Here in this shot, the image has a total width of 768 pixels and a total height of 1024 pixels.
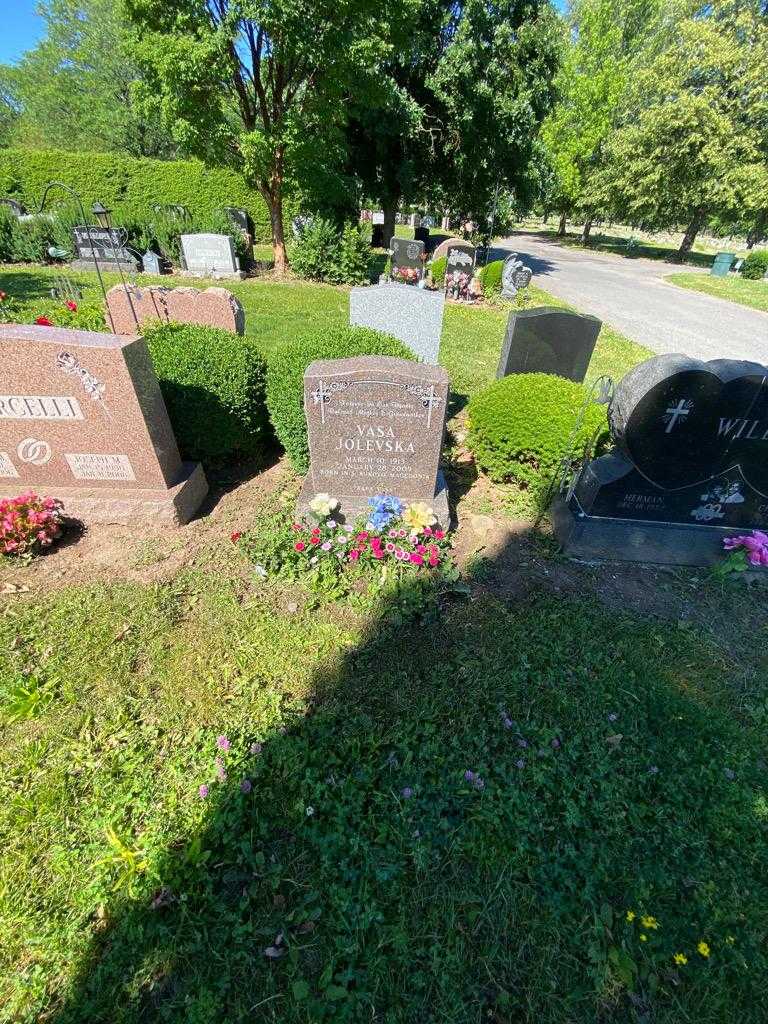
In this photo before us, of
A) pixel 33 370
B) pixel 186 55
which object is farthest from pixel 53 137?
pixel 33 370

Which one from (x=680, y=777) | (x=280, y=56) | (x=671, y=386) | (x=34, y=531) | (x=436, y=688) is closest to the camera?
(x=680, y=777)

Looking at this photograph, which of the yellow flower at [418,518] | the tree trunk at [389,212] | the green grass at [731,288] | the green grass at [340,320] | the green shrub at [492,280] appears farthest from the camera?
the tree trunk at [389,212]

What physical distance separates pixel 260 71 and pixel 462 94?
6235 mm

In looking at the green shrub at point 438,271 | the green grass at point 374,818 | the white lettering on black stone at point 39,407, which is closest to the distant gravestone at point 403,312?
the white lettering on black stone at point 39,407

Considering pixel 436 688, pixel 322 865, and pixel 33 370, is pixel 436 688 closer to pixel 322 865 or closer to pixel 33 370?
pixel 322 865

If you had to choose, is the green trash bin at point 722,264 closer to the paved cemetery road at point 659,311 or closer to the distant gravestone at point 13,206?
the paved cemetery road at point 659,311

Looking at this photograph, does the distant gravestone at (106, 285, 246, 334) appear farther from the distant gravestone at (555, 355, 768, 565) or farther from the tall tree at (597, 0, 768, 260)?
the tall tree at (597, 0, 768, 260)

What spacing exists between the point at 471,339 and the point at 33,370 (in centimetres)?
853

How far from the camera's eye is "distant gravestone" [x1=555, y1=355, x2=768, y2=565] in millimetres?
3344

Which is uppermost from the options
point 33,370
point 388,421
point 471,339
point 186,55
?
point 186,55

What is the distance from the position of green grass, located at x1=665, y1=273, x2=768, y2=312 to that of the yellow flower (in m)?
18.7

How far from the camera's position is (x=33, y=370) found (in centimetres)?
338

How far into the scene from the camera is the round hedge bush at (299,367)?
13.9 ft

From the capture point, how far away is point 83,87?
111 feet
